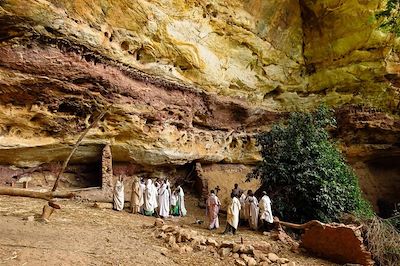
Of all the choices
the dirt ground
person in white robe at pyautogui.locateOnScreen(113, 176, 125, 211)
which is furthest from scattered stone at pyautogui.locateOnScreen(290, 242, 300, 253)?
person in white robe at pyautogui.locateOnScreen(113, 176, 125, 211)

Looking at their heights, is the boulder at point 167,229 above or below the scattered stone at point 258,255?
above

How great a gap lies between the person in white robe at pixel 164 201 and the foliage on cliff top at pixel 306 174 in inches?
139

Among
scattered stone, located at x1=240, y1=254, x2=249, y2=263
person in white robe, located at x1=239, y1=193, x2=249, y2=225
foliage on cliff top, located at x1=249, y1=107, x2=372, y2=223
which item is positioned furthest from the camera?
person in white robe, located at x1=239, y1=193, x2=249, y2=225

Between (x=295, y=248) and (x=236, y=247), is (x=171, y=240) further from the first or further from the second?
(x=295, y=248)

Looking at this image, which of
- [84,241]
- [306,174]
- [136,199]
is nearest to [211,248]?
[84,241]

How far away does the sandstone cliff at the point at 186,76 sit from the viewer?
1087 cm

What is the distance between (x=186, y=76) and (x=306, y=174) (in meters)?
6.35

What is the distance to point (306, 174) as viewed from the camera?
39.1 feet

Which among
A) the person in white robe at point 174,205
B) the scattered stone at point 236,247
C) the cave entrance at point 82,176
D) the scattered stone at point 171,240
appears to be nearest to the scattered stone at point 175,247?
the scattered stone at point 171,240

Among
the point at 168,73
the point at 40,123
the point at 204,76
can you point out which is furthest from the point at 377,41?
the point at 40,123

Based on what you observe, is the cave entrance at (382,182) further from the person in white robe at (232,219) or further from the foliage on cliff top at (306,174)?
the person in white robe at (232,219)

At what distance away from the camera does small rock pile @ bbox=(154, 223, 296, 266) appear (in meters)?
7.29

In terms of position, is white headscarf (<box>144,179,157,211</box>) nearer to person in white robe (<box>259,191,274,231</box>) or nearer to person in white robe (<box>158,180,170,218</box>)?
person in white robe (<box>158,180,170,218</box>)

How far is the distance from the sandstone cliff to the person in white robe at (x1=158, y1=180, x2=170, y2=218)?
2370mm
